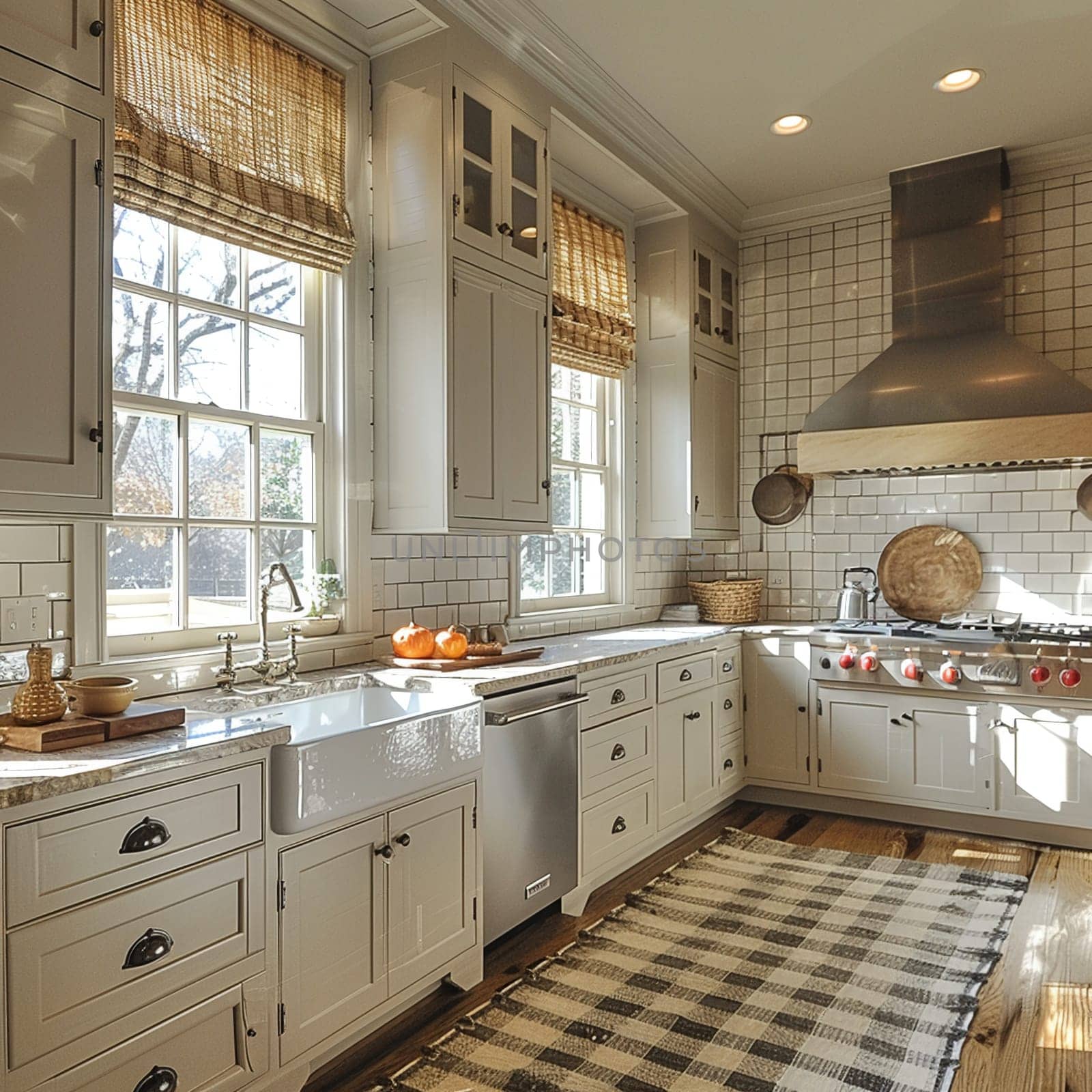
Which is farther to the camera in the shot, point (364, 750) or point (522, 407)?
point (522, 407)


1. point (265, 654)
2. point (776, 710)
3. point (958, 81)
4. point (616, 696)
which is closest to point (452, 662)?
point (265, 654)

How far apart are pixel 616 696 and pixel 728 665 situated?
115 centimetres

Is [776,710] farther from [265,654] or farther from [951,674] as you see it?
[265,654]

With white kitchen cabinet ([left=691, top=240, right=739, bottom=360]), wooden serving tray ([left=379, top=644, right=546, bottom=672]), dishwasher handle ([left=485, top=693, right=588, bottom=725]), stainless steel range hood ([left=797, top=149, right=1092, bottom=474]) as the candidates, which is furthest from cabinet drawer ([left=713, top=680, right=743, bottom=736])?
white kitchen cabinet ([left=691, top=240, right=739, bottom=360])

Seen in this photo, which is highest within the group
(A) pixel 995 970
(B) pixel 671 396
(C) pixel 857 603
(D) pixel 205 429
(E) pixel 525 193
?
(E) pixel 525 193

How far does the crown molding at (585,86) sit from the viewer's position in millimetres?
3125

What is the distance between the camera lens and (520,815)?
2.85m

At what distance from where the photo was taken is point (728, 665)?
435 cm

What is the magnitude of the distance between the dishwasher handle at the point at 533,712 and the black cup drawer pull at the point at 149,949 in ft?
3.61

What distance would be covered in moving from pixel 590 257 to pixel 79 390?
9.52 ft

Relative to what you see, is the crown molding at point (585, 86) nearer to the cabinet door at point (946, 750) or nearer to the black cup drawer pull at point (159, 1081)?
the cabinet door at point (946, 750)

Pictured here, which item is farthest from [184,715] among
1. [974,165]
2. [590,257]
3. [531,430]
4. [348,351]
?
[974,165]

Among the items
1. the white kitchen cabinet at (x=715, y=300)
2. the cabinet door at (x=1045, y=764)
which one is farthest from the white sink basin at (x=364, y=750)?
the white kitchen cabinet at (x=715, y=300)

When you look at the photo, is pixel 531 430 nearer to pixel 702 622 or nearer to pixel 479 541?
pixel 479 541
